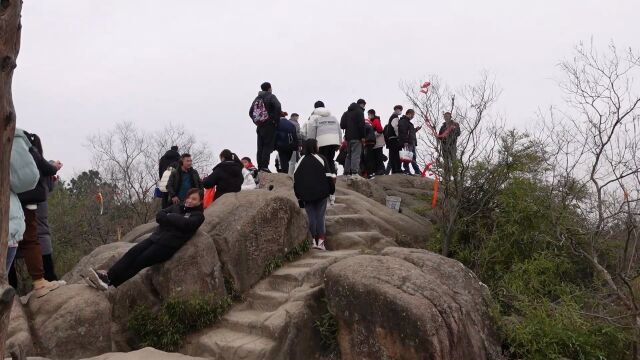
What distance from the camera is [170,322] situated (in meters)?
7.67

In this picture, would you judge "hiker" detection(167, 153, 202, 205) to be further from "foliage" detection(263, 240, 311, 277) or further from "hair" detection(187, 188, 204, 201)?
"hair" detection(187, 188, 204, 201)

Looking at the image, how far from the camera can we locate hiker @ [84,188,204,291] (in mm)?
7707

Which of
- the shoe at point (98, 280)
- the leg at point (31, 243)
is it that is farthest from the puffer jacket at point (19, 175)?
the shoe at point (98, 280)

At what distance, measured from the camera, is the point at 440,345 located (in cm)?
638

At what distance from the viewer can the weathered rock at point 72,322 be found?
6.89 metres

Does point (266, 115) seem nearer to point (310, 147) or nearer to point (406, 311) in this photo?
point (310, 147)

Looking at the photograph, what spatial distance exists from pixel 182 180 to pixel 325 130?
3.52 metres

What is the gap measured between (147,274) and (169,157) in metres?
4.13

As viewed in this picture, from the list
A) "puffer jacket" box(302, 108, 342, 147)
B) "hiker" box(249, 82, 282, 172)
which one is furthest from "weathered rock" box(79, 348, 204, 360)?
"puffer jacket" box(302, 108, 342, 147)

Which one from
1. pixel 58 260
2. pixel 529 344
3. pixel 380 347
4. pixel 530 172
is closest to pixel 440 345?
pixel 380 347

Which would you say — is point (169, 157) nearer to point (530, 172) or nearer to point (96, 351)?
point (96, 351)

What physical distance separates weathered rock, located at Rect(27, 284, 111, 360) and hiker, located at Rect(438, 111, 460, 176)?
6.87 metres

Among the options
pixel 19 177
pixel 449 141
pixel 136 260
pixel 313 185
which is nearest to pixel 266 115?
pixel 313 185

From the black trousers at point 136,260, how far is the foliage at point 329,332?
2350mm
